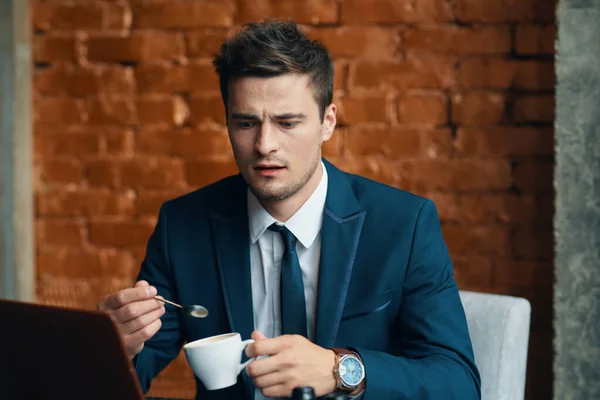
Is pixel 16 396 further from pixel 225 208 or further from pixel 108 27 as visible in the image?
pixel 108 27

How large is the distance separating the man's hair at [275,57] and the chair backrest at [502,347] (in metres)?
0.54

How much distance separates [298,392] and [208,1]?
1.51 m

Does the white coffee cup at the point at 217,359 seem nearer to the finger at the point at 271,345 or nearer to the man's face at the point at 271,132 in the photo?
the finger at the point at 271,345

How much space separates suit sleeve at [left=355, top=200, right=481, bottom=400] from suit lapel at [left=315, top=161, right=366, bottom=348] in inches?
4.7

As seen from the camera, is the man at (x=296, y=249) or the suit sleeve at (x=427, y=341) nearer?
the suit sleeve at (x=427, y=341)

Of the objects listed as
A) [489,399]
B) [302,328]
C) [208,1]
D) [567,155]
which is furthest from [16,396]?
[208,1]

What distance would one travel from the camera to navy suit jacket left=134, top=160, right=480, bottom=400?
140 centimetres

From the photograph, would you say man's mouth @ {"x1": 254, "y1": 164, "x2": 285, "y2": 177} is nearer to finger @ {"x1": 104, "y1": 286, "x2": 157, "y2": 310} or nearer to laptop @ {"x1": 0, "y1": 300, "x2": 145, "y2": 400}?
finger @ {"x1": 104, "y1": 286, "x2": 157, "y2": 310}

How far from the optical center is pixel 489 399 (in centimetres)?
137

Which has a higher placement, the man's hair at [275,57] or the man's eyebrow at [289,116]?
the man's hair at [275,57]

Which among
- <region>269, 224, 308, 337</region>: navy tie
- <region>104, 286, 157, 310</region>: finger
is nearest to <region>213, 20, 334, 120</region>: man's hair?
<region>269, 224, 308, 337</region>: navy tie

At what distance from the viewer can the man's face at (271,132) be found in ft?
4.64

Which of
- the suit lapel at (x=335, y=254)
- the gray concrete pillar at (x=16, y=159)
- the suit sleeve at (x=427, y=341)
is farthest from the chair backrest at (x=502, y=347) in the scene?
the gray concrete pillar at (x=16, y=159)

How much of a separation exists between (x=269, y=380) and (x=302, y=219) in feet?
1.71
